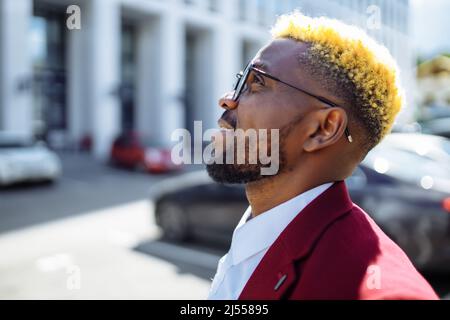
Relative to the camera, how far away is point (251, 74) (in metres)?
1.39

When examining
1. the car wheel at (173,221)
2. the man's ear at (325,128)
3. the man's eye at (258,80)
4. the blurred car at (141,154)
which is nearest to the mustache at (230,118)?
the man's eye at (258,80)

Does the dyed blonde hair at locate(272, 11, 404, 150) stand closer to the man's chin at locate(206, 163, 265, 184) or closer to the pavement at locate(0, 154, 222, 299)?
the man's chin at locate(206, 163, 265, 184)

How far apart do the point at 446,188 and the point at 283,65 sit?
11.3 feet

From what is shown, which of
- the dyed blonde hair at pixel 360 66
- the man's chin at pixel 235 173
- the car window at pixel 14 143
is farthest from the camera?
the car window at pixel 14 143

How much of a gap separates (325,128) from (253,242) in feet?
1.23

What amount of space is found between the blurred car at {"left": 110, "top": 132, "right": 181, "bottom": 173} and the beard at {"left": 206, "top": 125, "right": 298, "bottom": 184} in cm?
1401

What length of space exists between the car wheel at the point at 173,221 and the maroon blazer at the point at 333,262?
5206mm

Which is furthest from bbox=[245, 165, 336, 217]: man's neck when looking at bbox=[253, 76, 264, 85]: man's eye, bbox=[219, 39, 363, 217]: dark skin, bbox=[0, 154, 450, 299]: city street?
bbox=[0, 154, 450, 299]: city street

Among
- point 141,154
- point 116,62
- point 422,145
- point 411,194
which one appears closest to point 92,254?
point 411,194

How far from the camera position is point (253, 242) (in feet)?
4.16

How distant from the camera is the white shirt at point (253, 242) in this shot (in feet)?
3.99

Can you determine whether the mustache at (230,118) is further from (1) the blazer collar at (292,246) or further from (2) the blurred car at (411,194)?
(2) the blurred car at (411,194)

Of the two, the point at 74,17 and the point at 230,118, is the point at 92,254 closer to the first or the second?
the point at 74,17
